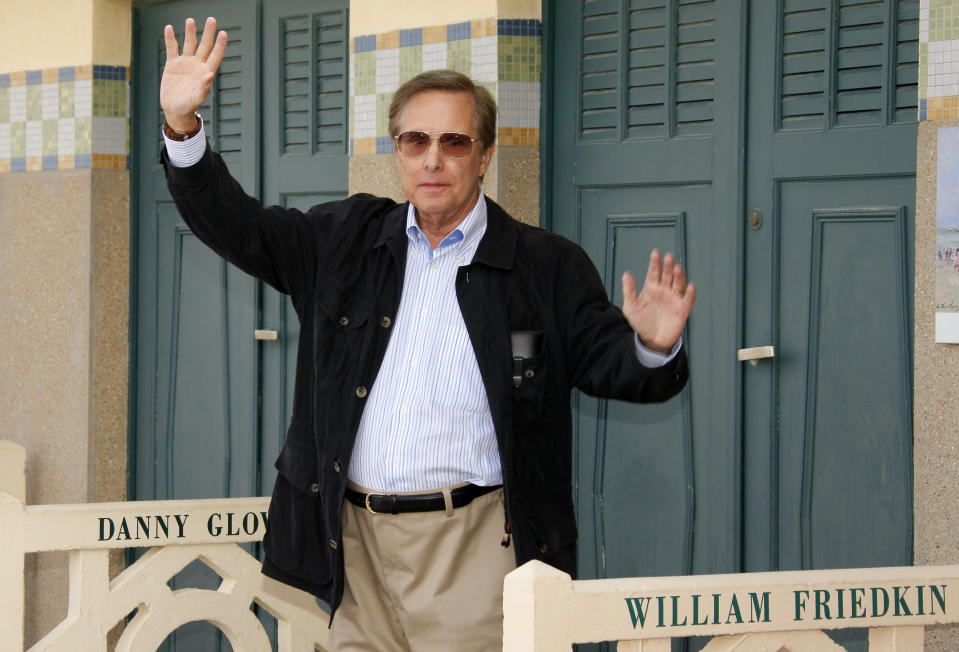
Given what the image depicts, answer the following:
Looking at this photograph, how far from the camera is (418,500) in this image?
2.69m

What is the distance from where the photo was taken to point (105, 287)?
5.45m

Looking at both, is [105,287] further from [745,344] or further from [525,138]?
[745,344]

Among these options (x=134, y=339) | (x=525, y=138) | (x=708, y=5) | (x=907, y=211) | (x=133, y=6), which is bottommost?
(x=134, y=339)

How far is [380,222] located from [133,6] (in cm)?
309

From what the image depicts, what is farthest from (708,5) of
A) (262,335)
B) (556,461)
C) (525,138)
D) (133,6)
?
(133,6)

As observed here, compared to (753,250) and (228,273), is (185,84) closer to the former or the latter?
(753,250)

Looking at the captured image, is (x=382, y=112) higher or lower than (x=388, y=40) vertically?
lower

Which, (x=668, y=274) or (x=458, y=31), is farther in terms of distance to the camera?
(x=458, y=31)

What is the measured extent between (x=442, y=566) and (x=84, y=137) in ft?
11.1

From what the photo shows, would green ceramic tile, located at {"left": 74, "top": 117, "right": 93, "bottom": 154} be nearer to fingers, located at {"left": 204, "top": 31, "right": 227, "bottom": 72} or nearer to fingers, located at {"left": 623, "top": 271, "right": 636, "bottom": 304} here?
fingers, located at {"left": 204, "top": 31, "right": 227, "bottom": 72}

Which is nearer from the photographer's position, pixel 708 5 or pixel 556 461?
pixel 556 461

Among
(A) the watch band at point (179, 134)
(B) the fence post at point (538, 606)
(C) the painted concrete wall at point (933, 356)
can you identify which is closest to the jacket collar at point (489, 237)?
(A) the watch band at point (179, 134)

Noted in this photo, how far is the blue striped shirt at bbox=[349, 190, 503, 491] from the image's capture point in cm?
→ 269

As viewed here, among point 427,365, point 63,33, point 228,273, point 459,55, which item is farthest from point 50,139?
point 427,365
